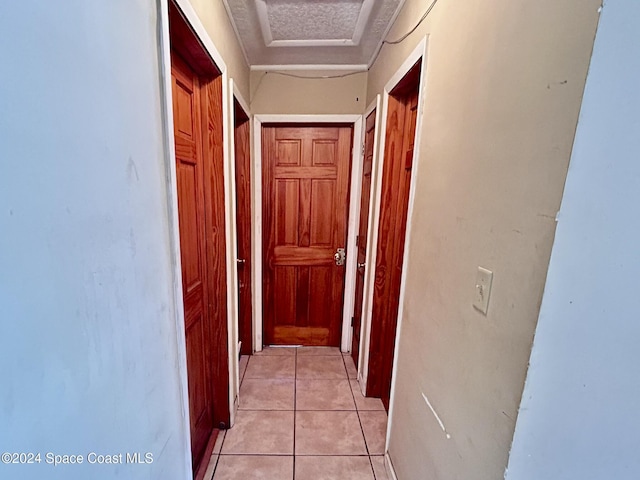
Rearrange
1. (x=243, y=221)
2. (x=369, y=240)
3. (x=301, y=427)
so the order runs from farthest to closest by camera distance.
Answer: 1. (x=243, y=221)
2. (x=369, y=240)
3. (x=301, y=427)

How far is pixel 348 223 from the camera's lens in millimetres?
2414

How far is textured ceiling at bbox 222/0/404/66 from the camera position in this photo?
146cm

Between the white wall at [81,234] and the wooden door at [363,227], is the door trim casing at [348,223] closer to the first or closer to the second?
the wooden door at [363,227]

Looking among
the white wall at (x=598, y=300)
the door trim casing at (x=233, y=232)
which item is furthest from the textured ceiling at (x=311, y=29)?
the white wall at (x=598, y=300)

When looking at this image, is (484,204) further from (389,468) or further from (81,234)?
(389,468)

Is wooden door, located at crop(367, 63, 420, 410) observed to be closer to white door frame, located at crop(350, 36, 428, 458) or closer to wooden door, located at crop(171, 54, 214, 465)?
white door frame, located at crop(350, 36, 428, 458)

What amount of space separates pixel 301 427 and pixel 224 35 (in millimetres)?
2352

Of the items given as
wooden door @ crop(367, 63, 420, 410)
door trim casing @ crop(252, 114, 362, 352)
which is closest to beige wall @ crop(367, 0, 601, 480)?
wooden door @ crop(367, 63, 420, 410)

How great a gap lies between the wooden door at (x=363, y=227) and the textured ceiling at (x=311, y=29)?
1.55 feet

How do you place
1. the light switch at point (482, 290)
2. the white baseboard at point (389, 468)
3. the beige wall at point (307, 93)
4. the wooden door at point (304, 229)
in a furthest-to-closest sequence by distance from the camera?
the wooden door at point (304, 229) → the beige wall at point (307, 93) → the white baseboard at point (389, 468) → the light switch at point (482, 290)

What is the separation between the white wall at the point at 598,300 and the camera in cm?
45

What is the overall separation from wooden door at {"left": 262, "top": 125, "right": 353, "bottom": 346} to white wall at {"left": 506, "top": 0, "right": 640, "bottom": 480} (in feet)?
6.36

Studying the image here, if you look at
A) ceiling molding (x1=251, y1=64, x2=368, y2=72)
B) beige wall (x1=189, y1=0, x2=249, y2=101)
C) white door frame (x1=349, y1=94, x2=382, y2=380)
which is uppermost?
ceiling molding (x1=251, y1=64, x2=368, y2=72)

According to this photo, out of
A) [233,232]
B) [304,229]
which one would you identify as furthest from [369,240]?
[233,232]
